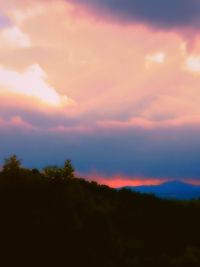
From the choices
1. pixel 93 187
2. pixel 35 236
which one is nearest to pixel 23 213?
pixel 35 236

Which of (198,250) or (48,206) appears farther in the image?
(198,250)

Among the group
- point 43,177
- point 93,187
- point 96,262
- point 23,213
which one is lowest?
point 96,262

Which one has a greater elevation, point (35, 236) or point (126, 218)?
point (126, 218)

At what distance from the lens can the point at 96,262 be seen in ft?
75.0

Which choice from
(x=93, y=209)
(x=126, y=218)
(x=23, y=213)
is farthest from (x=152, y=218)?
(x=23, y=213)

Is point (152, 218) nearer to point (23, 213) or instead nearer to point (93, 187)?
point (93, 187)

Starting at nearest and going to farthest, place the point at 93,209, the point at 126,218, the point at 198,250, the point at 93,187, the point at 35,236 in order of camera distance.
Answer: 1. the point at 35,236
2. the point at 93,209
3. the point at 198,250
4. the point at 126,218
5. the point at 93,187

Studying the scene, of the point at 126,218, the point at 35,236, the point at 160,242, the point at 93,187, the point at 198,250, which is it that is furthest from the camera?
the point at 93,187

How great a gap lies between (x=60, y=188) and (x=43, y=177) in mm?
1110

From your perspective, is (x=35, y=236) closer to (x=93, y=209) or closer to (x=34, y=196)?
(x=34, y=196)

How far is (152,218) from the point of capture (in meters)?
45.6

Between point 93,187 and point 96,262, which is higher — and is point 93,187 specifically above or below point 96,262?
above

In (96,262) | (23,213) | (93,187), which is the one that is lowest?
(96,262)

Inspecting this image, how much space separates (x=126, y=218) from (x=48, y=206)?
21.6 metres
